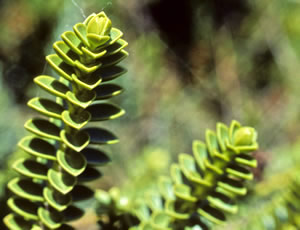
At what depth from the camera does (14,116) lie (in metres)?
0.73

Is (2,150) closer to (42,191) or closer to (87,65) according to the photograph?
(42,191)

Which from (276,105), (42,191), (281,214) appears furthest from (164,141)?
(42,191)

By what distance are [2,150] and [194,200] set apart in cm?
37

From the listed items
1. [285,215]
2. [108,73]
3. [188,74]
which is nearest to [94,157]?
[108,73]

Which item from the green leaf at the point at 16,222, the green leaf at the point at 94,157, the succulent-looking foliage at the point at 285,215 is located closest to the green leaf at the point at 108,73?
the green leaf at the point at 94,157

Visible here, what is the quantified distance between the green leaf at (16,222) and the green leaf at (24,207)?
0.04 ft

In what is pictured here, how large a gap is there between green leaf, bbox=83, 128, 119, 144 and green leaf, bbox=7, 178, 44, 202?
9cm

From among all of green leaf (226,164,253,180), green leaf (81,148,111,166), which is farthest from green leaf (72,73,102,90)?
green leaf (226,164,253,180)

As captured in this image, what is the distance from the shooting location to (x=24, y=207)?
438mm

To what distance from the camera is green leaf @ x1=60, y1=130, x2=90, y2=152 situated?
0.39 meters

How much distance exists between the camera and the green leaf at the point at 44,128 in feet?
1.32

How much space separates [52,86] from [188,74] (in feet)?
4.05

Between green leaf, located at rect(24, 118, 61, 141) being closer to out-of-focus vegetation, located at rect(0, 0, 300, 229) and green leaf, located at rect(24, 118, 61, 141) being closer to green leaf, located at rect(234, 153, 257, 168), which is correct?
green leaf, located at rect(234, 153, 257, 168)

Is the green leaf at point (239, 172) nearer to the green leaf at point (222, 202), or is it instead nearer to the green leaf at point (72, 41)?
the green leaf at point (222, 202)
